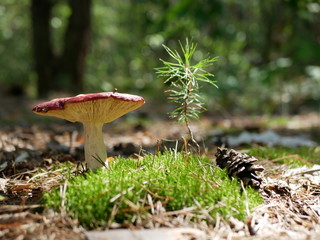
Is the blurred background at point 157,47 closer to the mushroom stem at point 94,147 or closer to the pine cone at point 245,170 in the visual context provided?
the mushroom stem at point 94,147

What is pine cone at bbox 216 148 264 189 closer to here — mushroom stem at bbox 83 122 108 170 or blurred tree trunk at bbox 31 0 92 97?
mushroom stem at bbox 83 122 108 170

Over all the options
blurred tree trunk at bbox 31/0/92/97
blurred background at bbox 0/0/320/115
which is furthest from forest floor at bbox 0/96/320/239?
blurred tree trunk at bbox 31/0/92/97

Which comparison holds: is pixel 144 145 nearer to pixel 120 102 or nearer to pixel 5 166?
pixel 5 166

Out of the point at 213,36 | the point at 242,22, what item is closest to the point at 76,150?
the point at 213,36

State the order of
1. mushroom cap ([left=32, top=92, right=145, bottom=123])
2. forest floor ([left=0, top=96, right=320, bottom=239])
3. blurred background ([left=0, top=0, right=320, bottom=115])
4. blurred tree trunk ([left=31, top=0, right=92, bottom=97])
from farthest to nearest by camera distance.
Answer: blurred tree trunk ([left=31, top=0, right=92, bottom=97]) < blurred background ([left=0, top=0, right=320, bottom=115]) < mushroom cap ([left=32, top=92, right=145, bottom=123]) < forest floor ([left=0, top=96, right=320, bottom=239])

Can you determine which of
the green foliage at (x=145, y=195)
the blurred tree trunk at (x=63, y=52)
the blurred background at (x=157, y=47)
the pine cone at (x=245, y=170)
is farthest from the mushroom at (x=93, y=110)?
the blurred tree trunk at (x=63, y=52)
